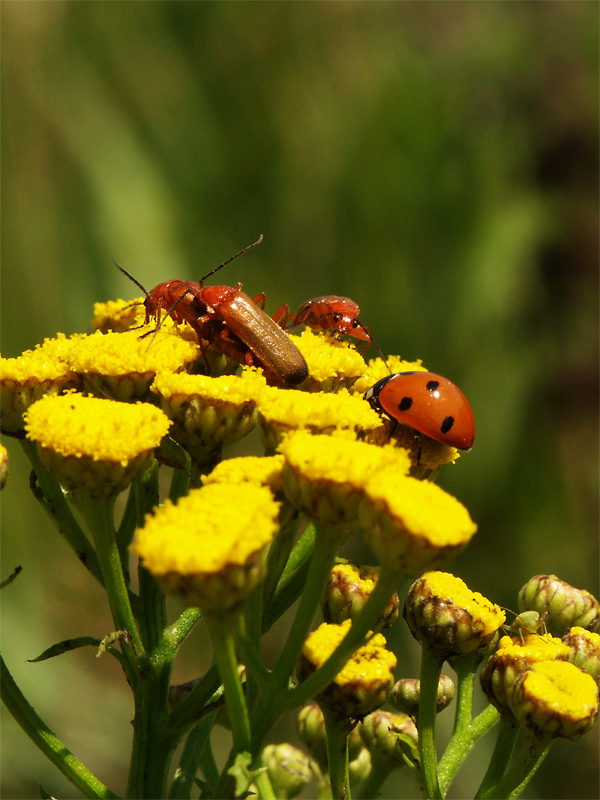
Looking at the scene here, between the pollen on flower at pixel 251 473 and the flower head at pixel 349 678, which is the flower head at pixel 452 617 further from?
the pollen on flower at pixel 251 473

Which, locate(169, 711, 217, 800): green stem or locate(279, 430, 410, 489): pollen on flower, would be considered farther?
locate(169, 711, 217, 800): green stem

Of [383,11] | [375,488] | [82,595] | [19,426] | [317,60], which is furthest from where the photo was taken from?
[383,11]

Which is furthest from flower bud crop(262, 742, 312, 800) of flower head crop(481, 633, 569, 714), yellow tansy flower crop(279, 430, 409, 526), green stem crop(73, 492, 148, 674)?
yellow tansy flower crop(279, 430, 409, 526)

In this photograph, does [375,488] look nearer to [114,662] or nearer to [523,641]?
[523,641]

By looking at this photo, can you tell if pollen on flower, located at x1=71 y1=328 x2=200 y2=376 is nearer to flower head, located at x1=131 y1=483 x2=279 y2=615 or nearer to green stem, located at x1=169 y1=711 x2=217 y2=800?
flower head, located at x1=131 y1=483 x2=279 y2=615

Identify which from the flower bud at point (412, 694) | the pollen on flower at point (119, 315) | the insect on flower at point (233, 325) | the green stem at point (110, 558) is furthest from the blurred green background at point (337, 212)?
the green stem at point (110, 558)

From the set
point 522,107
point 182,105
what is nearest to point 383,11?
point 522,107
